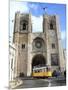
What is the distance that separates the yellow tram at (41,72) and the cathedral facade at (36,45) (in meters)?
0.03

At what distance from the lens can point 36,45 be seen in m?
1.83

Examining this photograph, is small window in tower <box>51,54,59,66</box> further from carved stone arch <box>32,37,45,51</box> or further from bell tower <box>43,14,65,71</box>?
carved stone arch <box>32,37,45,51</box>

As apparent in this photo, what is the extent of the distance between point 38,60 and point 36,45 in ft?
0.41

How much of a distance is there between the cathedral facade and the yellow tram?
3 centimetres

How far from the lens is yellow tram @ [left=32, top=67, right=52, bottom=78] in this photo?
182 cm

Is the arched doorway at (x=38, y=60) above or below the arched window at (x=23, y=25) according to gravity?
below

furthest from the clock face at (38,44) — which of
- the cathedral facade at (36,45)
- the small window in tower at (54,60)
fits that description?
the small window in tower at (54,60)

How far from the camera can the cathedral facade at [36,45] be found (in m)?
1.79

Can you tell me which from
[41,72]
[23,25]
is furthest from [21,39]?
[41,72]

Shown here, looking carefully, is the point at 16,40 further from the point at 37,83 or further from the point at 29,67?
the point at 37,83

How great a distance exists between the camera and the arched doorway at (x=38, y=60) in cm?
181

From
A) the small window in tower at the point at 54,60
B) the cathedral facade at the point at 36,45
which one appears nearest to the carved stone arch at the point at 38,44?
the cathedral facade at the point at 36,45

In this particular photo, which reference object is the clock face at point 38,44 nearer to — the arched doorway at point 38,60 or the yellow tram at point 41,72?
the arched doorway at point 38,60

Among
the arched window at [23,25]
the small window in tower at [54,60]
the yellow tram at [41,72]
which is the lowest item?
the yellow tram at [41,72]
